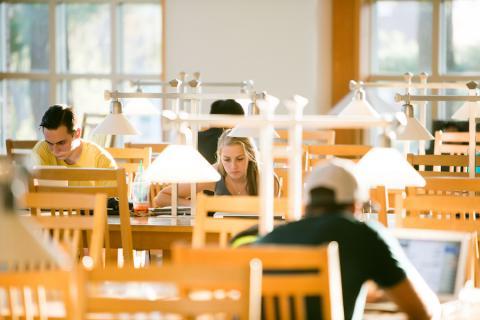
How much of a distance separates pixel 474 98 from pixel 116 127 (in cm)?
178

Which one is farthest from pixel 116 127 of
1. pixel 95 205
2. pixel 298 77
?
pixel 298 77

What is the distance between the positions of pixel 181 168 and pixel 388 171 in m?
0.63

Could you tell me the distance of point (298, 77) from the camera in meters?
9.09

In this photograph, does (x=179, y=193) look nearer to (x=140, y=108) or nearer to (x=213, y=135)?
(x=213, y=135)

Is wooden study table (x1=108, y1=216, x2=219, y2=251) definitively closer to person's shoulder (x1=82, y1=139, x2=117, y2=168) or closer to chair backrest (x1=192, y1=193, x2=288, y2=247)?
chair backrest (x1=192, y1=193, x2=288, y2=247)

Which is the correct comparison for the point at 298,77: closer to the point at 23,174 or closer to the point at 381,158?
the point at 381,158

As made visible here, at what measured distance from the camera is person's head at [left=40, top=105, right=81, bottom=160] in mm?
5398

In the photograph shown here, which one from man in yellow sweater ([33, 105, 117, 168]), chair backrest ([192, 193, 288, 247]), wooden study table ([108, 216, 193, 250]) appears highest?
man in yellow sweater ([33, 105, 117, 168])

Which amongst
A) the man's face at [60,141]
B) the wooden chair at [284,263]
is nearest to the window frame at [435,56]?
the man's face at [60,141]

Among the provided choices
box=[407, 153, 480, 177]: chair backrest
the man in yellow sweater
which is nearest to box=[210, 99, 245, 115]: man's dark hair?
the man in yellow sweater

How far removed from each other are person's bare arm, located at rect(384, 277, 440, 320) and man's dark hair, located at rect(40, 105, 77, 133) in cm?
302

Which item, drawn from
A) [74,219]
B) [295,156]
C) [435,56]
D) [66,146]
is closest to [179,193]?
[66,146]

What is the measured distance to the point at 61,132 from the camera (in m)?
5.40

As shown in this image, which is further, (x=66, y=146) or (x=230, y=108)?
(x=230, y=108)
